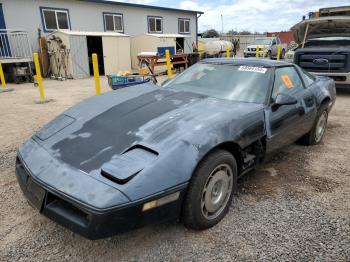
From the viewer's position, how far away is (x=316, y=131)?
14.9 ft

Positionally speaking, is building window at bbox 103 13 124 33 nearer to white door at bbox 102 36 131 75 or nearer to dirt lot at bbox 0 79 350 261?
white door at bbox 102 36 131 75

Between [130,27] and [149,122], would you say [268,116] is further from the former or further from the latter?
[130,27]

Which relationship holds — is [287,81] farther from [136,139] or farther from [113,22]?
[113,22]

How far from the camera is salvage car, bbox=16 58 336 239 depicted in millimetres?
2049

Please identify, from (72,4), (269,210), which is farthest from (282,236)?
(72,4)

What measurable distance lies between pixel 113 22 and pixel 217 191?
1768cm

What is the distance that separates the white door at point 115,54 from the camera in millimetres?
15508

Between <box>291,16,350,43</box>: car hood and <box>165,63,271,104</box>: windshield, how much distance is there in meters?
6.90

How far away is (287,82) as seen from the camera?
3777 mm

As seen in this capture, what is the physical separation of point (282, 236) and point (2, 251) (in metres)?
2.30

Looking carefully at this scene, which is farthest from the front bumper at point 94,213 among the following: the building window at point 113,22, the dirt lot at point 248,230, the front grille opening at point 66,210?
the building window at point 113,22

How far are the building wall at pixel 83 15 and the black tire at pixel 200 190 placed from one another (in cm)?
1501

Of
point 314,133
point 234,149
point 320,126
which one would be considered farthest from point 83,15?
point 234,149

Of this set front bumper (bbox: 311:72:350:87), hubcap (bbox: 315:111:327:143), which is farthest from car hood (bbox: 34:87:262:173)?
front bumper (bbox: 311:72:350:87)
